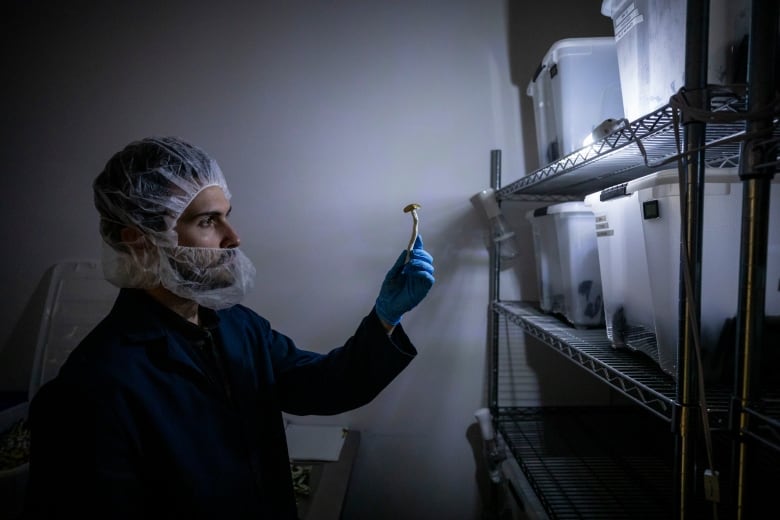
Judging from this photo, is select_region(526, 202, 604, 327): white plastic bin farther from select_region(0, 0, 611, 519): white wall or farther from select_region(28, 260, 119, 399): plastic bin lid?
select_region(28, 260, 119, 399): plastic bin lid

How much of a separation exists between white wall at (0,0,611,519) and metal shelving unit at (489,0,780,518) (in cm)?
20

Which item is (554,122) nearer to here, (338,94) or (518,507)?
(338,94)

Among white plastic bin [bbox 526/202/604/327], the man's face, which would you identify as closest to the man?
the man's face

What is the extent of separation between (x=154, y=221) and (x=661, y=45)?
112 cm

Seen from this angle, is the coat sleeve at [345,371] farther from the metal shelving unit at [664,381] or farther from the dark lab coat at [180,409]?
the metal shelving unit at [664,381]

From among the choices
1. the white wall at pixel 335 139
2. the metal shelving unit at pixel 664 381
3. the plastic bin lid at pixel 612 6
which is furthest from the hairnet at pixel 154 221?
the plastic bin lid at pixel 612 6

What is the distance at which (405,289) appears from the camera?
0.98m

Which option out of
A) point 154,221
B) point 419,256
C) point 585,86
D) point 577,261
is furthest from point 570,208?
point 154,221

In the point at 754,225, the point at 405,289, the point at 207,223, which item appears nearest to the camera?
the point at 754,225

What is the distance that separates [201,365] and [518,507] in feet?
3.57

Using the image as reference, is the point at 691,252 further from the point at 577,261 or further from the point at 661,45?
the point at 577,261

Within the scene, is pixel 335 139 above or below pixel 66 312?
above

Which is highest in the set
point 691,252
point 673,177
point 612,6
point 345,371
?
point 612,6

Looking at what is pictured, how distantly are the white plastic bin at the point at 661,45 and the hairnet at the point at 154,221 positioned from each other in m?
0.99
